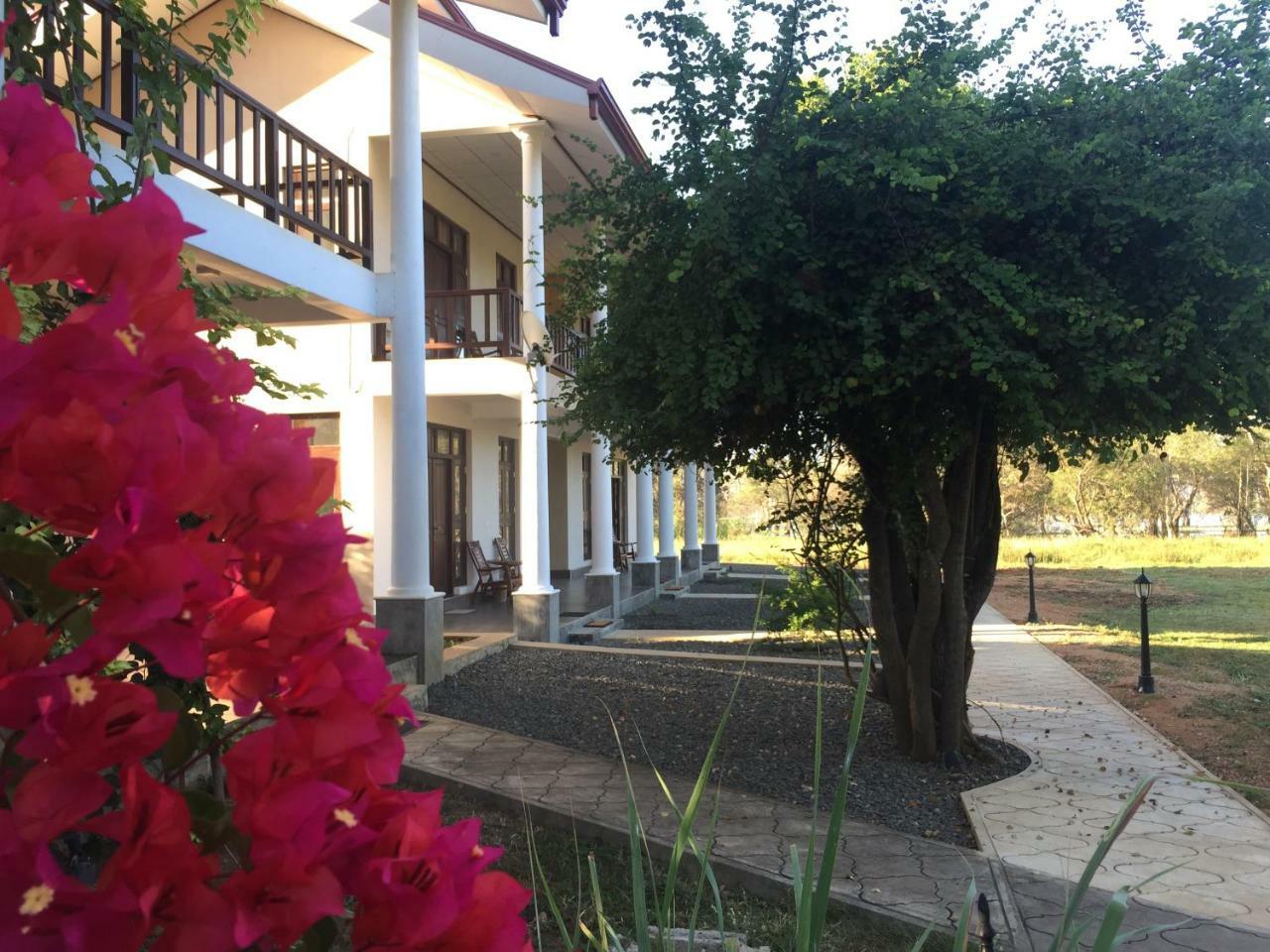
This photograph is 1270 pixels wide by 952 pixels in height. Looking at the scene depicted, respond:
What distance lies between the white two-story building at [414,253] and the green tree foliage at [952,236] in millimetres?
1285

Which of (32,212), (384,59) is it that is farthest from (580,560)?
(32,212)

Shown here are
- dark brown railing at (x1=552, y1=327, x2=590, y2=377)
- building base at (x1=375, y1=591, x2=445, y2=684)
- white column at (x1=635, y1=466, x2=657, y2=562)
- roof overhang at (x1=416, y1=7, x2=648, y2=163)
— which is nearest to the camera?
building base at (x1=375, y1=591, x2=445, y2=684)

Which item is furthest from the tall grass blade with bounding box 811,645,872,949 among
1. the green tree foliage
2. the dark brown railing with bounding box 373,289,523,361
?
the dark brown railing with bounding box 373,289,523,361

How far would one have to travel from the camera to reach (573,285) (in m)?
7.25

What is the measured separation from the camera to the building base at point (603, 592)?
1495 cm

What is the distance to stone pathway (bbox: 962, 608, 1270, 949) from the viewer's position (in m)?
4.71

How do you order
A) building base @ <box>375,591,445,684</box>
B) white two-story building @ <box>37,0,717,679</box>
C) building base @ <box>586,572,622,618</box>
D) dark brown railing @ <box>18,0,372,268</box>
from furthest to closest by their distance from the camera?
building base @ <box>586,572,622,618</box>
building base @ <box>375,591,445,684</box>
white two-story building @ <box>37,0,717,679</box>
dark brown railing @ <box>18,0,372,268</box>

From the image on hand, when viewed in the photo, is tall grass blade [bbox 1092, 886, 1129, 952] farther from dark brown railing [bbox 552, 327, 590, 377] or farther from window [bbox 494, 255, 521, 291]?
window [bbox 494, 255, 521, 291]

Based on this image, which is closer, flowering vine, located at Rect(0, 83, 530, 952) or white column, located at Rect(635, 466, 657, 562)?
flowering vine, located at Rect(0, 83, 530, 952)

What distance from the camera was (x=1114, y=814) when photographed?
5.75 meters

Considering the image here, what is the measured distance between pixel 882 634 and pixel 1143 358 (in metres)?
2.61

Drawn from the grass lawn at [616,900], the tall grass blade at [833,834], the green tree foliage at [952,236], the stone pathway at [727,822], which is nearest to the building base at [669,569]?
the stone pathway at [727,822]

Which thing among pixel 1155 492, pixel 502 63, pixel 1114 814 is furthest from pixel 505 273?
pixel 1155 492

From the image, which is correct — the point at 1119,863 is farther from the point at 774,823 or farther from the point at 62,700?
the point at 62,700
